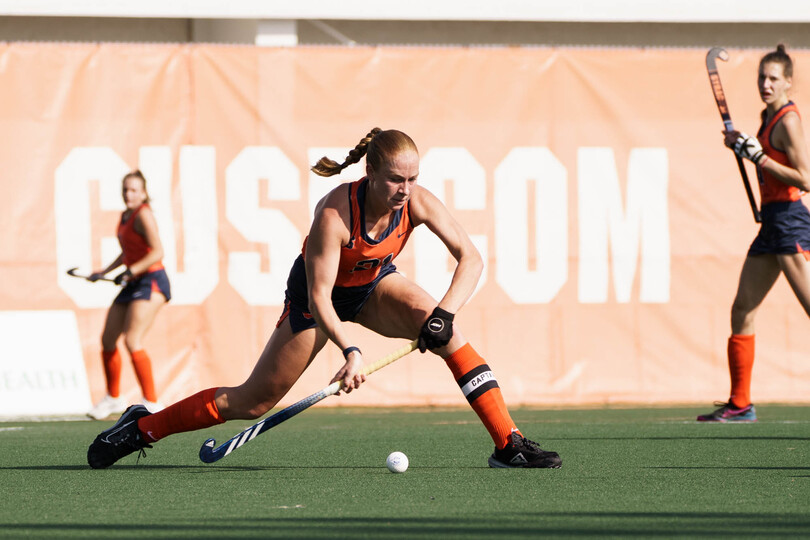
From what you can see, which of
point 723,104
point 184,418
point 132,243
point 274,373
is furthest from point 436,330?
point 132,243

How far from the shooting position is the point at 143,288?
9.37 metres

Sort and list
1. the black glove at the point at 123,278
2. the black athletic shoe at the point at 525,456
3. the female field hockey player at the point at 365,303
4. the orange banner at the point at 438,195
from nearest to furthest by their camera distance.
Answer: the female field hockey player at the point at 365,303, the black athletic shoe at the point at 525,456, the black glove at the point at 123,278, the orange banner at the point at 438,195

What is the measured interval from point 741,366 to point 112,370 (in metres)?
4.61

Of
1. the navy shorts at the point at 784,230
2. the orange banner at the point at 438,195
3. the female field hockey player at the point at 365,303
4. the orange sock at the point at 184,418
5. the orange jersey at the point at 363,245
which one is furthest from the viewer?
the orange banner at the point at 438,195

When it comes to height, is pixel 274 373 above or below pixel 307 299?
below

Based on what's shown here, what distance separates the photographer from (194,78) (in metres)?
10.3

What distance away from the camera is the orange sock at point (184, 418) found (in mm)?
5473

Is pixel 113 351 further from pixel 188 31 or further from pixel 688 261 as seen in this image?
pixel 688 261

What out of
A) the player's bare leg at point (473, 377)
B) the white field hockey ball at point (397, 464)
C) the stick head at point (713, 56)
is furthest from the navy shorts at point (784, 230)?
the white field hockey ball at point (397, 464)

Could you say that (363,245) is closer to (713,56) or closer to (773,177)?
(773,177)

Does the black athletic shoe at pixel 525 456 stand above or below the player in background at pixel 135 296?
below

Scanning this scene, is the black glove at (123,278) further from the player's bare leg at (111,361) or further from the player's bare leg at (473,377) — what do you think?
the player's bare leg at (473,377)

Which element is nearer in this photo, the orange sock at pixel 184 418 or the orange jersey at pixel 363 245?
the orange jersey at pixel 363 245

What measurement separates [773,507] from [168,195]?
699 centimetres
